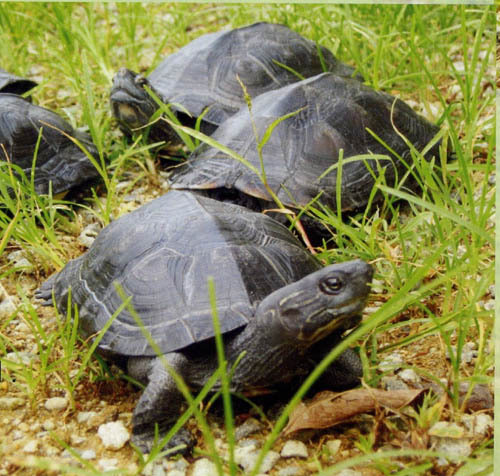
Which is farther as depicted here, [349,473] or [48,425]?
[48,425]

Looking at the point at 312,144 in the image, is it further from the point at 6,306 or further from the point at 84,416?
the point at 84,416

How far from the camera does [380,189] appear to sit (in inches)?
99.7

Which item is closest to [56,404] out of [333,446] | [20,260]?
[333,446]

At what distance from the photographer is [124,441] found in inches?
68.7

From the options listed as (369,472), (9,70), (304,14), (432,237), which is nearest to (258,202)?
(432,237)

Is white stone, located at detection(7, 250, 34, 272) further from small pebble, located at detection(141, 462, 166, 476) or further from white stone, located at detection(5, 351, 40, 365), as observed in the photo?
small pebble, located at detection(141, 462, 166, 476)

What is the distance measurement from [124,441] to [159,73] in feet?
8.37

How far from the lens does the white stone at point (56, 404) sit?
1.87 meters

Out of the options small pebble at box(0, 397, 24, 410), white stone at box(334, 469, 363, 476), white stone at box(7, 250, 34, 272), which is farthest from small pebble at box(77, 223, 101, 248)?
white stone at box(334, 469, 363, 476)

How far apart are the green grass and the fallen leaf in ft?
0.18

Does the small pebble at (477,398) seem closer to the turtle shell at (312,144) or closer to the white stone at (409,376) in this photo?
the white stone at (409,376)

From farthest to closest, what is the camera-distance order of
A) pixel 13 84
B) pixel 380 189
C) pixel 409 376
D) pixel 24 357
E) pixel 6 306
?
pixel 13 84 → pixel 380 189 → pixel 6 306 → pixel 24 357 → pixel 409 376

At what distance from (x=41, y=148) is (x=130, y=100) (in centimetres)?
51

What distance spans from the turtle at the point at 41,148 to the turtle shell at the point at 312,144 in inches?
19.1
